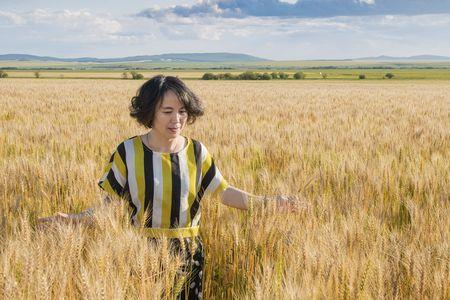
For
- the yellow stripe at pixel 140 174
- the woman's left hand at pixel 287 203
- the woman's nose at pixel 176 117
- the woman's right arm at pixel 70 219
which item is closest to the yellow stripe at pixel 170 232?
the yellow stripe at pixel 140 174

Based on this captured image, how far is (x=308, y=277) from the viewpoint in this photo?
1.29 m

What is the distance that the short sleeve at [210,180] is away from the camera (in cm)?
235

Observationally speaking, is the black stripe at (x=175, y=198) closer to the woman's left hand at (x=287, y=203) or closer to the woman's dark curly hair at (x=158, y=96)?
the woman's dark curly hair at (x=158, y=96)

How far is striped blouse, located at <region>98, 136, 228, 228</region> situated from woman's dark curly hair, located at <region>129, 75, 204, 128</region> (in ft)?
0.46

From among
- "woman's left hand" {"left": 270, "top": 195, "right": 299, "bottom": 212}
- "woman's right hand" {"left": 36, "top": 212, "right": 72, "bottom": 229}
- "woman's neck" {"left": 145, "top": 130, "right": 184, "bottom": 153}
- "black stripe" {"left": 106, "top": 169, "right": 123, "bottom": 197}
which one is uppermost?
"woman's neck" {"left": 145, "top": 130, "right": 184, "bottom": 153}

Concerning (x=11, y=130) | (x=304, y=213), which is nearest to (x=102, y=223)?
(x=304, y=213)

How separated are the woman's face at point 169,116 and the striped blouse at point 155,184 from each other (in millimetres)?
95

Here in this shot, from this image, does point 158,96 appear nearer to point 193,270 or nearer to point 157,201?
point 157,201

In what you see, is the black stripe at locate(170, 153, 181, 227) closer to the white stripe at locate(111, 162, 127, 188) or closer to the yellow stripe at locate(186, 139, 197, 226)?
the yellow stripe at locate(186, 139, 197, 226)

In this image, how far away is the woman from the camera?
2.16 meters

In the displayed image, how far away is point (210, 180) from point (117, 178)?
0.43m

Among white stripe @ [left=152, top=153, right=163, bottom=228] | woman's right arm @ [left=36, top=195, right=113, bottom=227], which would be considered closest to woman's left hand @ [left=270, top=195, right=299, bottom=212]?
white stripe @ [left=152, top=153, right=163, bottom=228]

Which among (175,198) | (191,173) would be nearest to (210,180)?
(191,173)

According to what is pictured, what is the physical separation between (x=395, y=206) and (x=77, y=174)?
1733 mm
